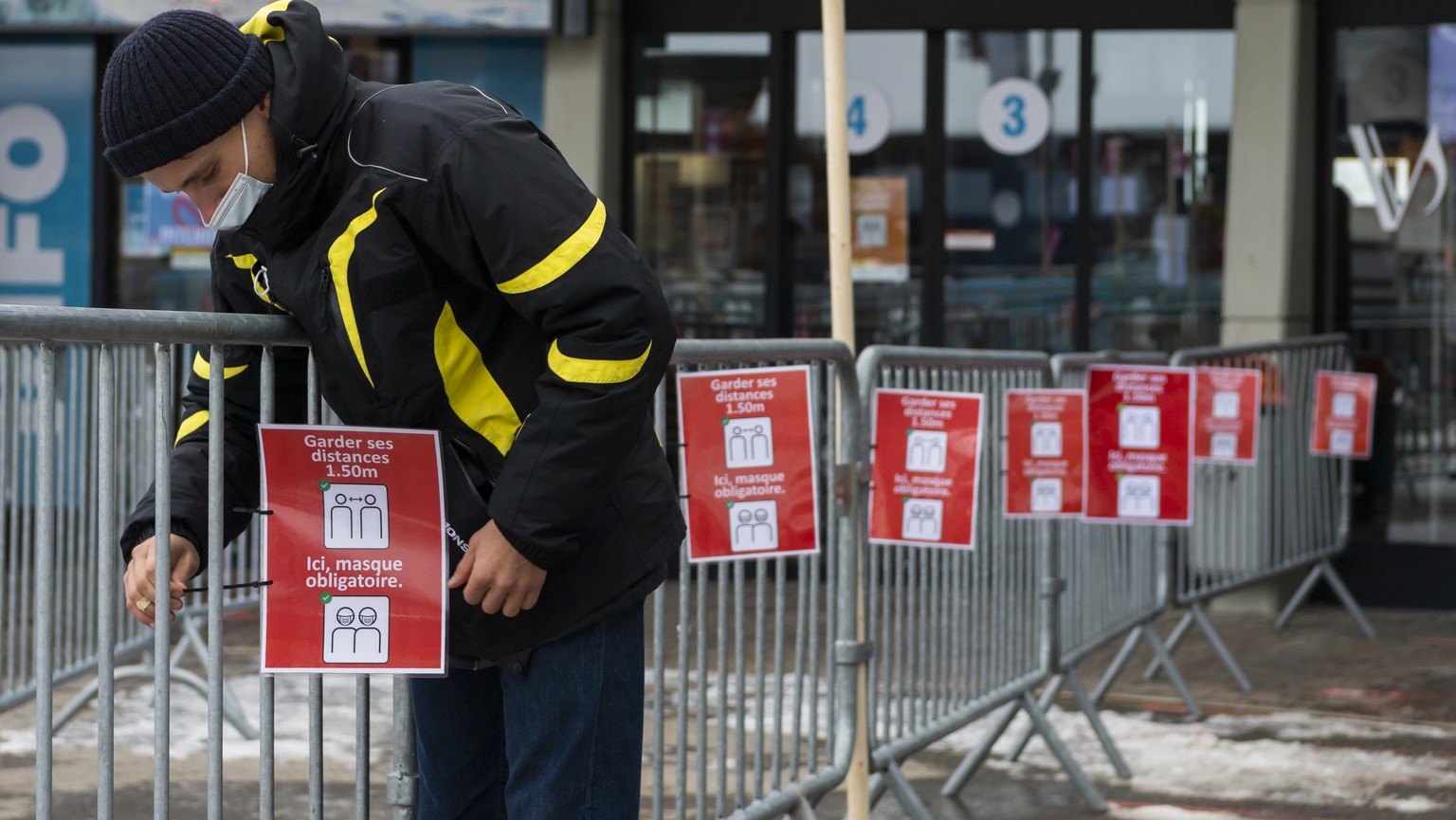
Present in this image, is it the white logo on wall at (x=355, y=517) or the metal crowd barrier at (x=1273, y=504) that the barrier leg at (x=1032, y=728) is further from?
the white logo on wall at (x=355, y=517)

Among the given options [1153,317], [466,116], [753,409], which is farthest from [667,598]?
[1153,317]

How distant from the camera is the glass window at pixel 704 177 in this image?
11453 millimetres

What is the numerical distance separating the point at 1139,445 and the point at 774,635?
2673 millimetres

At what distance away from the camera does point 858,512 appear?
504 cm

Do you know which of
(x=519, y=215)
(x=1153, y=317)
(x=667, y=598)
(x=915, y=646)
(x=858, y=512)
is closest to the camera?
(x=519, y=215)

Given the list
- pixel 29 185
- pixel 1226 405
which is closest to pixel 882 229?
pixel 1226 405

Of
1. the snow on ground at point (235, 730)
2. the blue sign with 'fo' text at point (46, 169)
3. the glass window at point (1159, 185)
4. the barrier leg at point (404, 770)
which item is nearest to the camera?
the barrier leg at point (404, 770)

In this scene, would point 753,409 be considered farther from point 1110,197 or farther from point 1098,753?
point 1110,197

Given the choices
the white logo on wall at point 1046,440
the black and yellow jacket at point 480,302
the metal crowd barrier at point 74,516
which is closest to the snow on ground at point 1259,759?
the white logo on wall at point 1046,440

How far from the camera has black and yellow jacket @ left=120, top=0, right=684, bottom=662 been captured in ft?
8.77

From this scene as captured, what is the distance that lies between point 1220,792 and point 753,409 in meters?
2.73

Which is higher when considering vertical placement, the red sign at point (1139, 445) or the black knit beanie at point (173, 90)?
the black knit beanie at point (173, 90)

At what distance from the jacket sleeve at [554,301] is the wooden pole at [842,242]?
219 cm

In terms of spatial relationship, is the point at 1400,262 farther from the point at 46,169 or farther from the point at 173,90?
the point at 173,90
